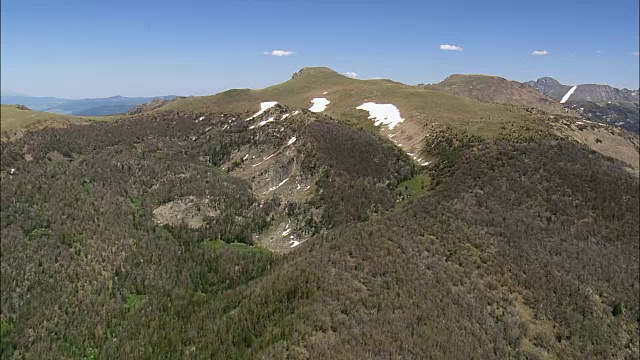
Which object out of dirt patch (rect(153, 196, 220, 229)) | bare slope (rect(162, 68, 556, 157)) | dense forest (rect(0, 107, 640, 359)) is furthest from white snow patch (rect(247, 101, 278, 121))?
dirt patch (rect(153, 196, 220, 229))

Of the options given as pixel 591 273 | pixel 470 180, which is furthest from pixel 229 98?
pixel 591 273

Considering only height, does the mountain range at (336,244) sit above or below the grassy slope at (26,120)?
below

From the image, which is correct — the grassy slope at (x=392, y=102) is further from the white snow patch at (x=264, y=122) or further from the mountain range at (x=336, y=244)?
the white snow patch at (x=264, y=122)

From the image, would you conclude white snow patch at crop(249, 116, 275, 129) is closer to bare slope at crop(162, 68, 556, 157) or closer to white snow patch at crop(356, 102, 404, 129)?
bare slope at crop(162, 68, 556, 157)

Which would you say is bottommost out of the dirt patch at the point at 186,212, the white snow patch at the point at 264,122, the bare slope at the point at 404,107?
the dirt patch at the point at 186,212

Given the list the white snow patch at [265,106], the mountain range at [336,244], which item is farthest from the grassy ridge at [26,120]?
the white snow patch at [265,106]

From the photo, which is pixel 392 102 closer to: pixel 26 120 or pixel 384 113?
pixel 384 113
